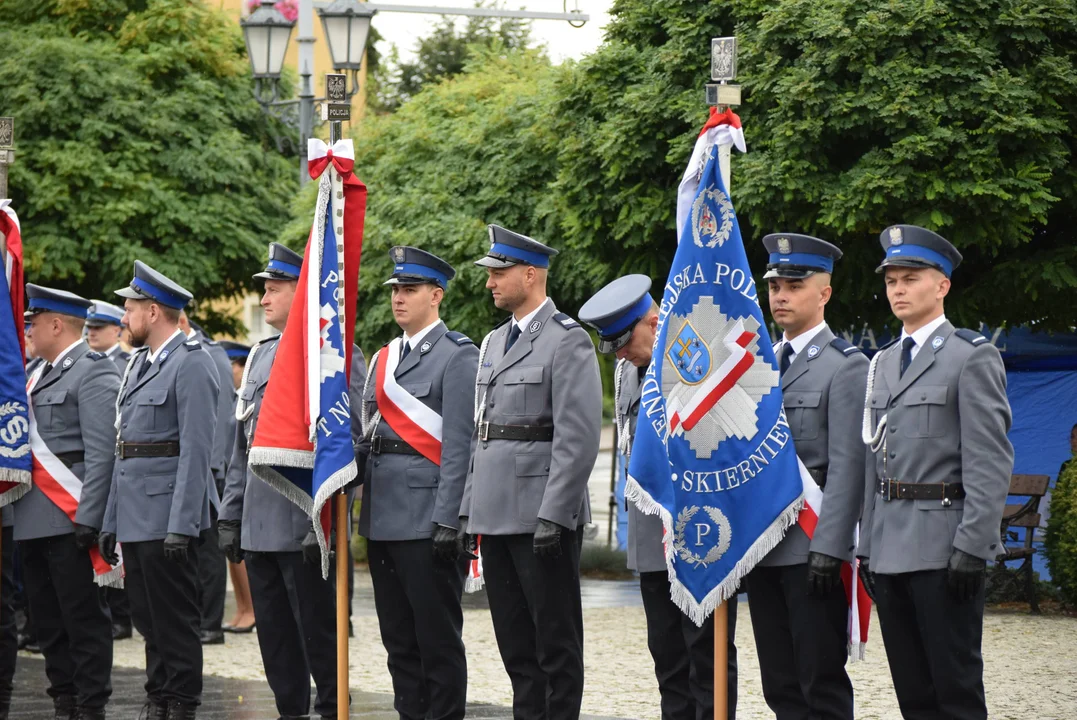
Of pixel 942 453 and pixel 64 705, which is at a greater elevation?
pixel 942 453

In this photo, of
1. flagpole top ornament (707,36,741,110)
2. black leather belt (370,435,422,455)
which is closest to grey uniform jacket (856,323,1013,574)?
flagpole top ornament (707,36,741,110)

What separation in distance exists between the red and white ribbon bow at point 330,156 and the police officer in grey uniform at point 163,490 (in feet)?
5.22

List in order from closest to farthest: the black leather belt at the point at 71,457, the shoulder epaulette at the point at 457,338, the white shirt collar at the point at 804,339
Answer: the white shirt collar at the point at 804,339 → the shoulder epaulette at the point at 457,338 → the black leather belt at the point at 71,457

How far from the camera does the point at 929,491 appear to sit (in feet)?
19.1

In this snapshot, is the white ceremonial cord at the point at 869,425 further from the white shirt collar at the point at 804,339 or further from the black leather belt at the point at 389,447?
the black leather belt at the point at 389,447

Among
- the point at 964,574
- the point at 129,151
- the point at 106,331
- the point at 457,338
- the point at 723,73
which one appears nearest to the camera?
the point at 964,574

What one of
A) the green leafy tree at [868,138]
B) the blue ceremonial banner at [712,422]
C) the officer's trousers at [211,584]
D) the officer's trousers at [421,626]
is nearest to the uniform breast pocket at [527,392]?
the blue ceremonial banner at [712,422]

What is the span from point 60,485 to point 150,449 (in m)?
0.66

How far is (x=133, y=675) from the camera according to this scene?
10.5 metres

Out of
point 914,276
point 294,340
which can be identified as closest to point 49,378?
point 294,340

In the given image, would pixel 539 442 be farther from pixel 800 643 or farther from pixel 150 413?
pixel 150 413

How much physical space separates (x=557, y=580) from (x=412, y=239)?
9731 millimetres

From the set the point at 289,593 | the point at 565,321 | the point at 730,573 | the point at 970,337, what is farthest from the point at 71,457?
the point at 970,337

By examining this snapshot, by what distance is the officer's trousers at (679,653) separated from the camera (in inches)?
267
